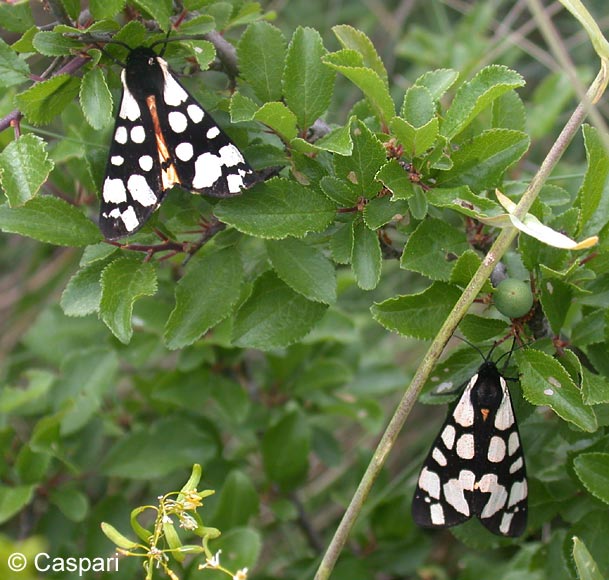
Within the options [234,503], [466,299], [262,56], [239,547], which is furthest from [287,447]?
[262,56]

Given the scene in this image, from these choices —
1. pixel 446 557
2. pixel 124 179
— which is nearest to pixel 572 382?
pixel 124 179

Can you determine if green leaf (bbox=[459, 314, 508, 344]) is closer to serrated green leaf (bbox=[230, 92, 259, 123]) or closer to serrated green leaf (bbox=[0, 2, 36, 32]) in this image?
serrated green leaf (bbox=[230, 92, 259, 123])

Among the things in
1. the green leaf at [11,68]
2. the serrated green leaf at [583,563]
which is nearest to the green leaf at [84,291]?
the green leaf at [11,68]

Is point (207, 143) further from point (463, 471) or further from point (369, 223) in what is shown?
point (463, 471)

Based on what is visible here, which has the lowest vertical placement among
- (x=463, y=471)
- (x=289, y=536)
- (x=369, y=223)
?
(x=289, y=536)

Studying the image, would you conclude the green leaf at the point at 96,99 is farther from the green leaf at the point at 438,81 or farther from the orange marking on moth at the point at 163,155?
the green leaf at the point at 438,81

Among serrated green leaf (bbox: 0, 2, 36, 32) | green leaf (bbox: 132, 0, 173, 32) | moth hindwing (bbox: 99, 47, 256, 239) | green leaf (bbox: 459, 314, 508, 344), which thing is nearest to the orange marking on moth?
moth hindwing (bbox: 99, 47, 256, 239)

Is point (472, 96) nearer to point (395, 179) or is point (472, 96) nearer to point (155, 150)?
point (395, 179)
